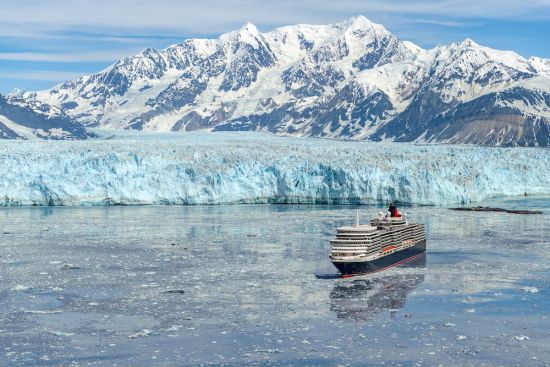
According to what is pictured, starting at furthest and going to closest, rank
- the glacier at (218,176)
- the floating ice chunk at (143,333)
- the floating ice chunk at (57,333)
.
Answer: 1. the glacier at (218,176)
2. the floating ice chunk at (57,333)
3. the floating ice chunk at (143,333)

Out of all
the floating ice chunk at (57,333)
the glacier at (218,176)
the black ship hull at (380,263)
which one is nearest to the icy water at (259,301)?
the floating ice chunk at (57,333)

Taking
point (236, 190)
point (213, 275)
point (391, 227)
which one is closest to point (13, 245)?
point (213, 275)

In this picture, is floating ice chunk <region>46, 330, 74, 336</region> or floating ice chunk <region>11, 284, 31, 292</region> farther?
floating ice chunk <region>11, 284, 31, 292</region>

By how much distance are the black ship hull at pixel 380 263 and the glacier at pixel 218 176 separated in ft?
85.0

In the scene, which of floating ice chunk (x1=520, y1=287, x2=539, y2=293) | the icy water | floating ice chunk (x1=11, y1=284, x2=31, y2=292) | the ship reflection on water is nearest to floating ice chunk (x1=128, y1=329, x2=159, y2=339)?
the icy water

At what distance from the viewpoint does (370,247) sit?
2889cm

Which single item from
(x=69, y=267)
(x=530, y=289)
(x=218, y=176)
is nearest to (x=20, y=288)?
(x=69, y=267)

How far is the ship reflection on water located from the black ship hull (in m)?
0.34

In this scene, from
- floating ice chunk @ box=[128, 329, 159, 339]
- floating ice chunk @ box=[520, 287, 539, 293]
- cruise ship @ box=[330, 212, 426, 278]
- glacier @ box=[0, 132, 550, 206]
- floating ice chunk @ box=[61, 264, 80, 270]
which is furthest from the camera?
glacier @ box=[0, 132, 550, 206]

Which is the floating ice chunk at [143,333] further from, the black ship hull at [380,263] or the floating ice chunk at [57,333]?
the black ship hull at [380,263]

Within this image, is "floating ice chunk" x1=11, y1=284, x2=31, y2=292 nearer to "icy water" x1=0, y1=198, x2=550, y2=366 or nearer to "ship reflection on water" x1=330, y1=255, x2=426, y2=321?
"icy water" x1=0, y1=198, x2=550, y2=366

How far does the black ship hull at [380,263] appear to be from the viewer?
2830cm

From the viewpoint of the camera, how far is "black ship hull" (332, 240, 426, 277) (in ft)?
92.8

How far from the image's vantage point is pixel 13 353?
18.6 metres
